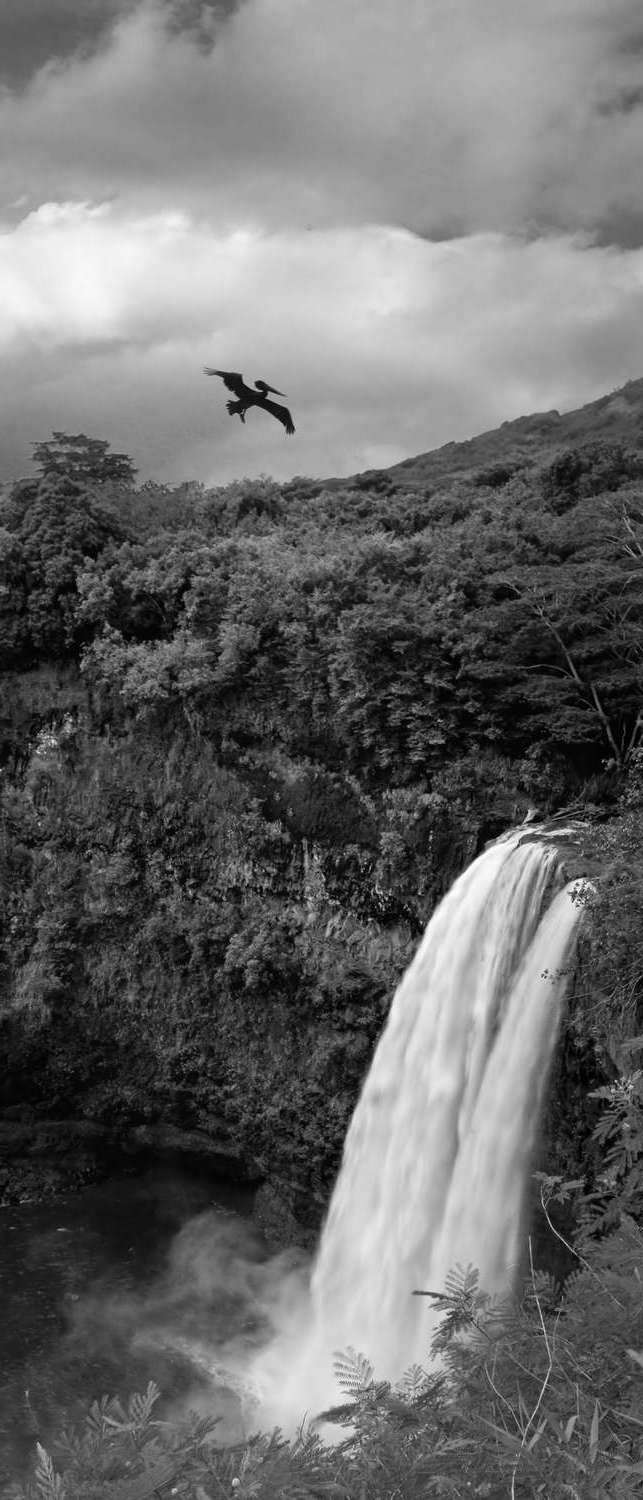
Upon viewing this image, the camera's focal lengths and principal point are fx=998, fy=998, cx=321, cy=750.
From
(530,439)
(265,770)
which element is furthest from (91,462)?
(530,439)

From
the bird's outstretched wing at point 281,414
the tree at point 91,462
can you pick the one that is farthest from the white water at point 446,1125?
the tree at point 91,462

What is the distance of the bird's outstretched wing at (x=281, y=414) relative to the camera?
12.4m

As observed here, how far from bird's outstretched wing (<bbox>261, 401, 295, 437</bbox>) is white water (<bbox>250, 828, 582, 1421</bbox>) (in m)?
5.80

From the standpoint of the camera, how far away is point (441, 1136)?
11.0 metres

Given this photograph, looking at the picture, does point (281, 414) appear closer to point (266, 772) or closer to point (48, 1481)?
point (266, 772)

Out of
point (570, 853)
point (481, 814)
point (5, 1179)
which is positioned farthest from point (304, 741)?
point (5, 1179)

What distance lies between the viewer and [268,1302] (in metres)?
13.1

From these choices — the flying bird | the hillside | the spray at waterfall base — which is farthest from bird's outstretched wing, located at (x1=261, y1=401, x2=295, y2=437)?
the hillside

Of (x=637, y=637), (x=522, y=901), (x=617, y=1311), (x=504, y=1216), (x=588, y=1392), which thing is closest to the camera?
(x=588, y=1392)

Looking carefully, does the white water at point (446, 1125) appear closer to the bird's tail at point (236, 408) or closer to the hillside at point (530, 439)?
the bird's tail at point (236, 408)

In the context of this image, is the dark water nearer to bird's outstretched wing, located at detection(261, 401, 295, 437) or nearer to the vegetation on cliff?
the vegetation on cliff

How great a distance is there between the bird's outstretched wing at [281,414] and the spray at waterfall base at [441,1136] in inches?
228

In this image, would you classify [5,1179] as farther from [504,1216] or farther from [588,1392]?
[588,1392]

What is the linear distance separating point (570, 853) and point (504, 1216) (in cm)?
373
